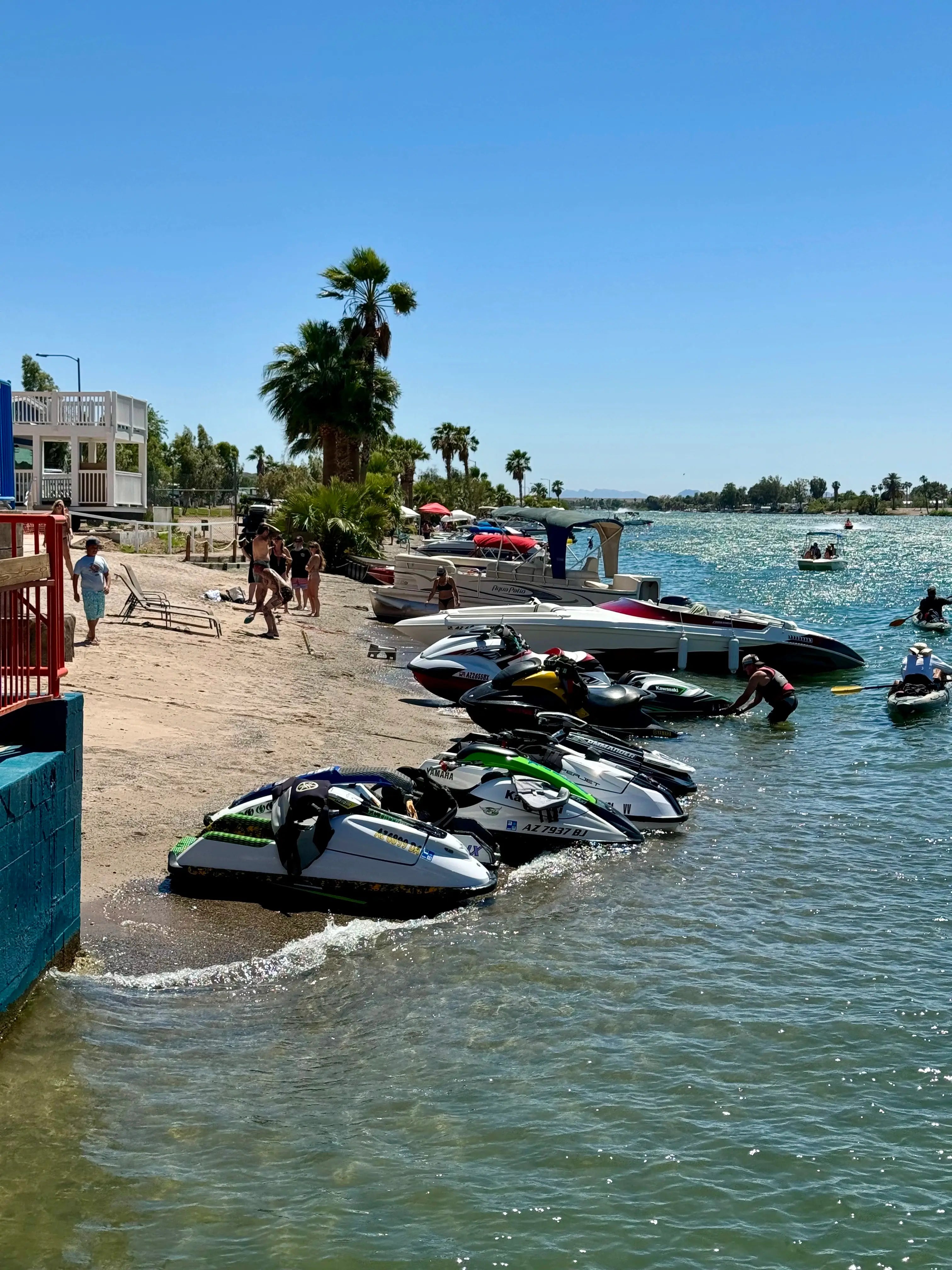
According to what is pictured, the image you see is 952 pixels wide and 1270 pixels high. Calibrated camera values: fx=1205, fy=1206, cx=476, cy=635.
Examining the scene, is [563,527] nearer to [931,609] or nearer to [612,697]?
[612,697]

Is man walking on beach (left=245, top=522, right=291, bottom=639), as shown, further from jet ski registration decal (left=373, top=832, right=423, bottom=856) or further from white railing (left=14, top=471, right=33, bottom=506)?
jet ski registration decal (left=373, top=832, right=423, bottom=856)

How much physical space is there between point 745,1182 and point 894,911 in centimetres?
485

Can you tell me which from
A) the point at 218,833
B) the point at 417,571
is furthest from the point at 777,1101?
the point at 417,571

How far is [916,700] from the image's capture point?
67.6 feet

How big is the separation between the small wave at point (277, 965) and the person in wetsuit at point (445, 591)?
17524 millimetres

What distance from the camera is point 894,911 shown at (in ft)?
34.6

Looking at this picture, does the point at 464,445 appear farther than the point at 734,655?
Yes

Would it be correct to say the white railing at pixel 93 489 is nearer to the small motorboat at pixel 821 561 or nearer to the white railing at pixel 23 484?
the white railing at pixel 23 484

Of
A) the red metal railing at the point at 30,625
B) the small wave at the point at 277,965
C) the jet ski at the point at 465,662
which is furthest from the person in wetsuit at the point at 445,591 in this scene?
the red metal railing at the point at 30,625

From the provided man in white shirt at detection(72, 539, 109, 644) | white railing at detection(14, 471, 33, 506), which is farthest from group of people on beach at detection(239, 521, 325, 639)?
white railing at detection(14, 471, 33, 506)

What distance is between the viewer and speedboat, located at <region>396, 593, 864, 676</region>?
78.5 ft

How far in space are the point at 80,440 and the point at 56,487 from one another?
4.66ft

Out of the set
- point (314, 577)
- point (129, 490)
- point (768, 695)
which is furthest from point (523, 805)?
point (129, 490)

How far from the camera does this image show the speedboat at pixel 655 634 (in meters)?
23.9
